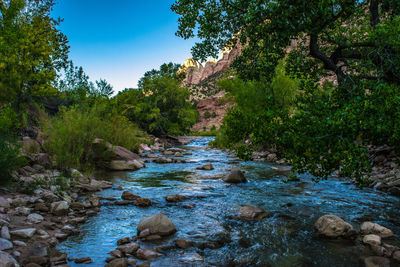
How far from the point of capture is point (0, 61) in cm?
1088

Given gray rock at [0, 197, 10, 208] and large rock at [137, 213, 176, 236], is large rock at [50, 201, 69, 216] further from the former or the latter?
large rock at [137, 213, 176, 236]

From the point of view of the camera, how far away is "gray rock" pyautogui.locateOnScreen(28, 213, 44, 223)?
4914mm

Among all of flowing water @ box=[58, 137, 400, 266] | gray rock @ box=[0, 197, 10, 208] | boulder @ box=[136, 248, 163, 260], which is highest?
gray rock @ box=[0, 197, 10, 208]

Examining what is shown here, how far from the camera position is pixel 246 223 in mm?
5734

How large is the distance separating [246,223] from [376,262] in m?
2.38

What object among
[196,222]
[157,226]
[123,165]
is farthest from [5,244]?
[123,165]

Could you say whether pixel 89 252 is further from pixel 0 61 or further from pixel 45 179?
pixel 0 61

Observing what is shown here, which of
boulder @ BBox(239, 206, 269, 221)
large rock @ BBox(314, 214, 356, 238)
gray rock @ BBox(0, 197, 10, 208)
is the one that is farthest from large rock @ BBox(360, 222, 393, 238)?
gray rock @ BBox(0, 197, 10, 208)

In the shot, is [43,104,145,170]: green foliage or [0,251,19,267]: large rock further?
[43,104,145,170]: green foliage

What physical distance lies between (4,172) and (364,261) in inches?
280

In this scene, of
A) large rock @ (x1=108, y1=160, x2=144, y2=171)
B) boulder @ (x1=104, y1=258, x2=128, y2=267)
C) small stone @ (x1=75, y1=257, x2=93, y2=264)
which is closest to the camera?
boulder @ (x1=104, y1=258, x2=128, y2=267)

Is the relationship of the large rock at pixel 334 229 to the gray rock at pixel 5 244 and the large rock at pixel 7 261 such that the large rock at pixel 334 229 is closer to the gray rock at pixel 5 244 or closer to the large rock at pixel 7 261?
the large rock at pixel 7 261

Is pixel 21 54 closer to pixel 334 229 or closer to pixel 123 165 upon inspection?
pixel 123 165

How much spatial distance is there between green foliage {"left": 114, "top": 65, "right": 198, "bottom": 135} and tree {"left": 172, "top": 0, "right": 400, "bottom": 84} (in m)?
28.6
